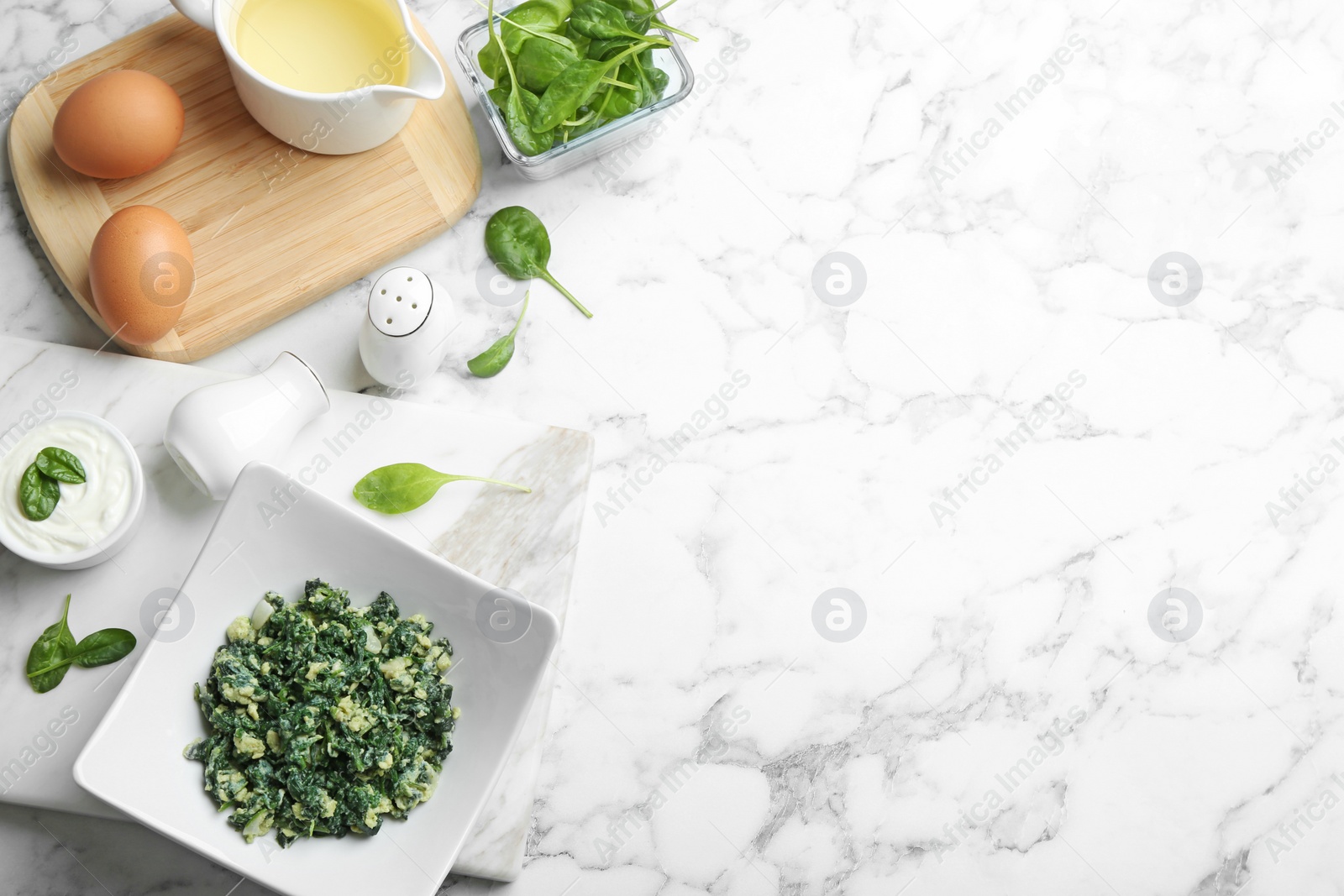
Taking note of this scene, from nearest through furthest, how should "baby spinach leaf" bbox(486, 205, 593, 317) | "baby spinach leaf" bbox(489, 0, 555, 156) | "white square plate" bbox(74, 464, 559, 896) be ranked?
"white square plate" bbox(74, 464, 559, 896) → "baby spinach leaf" bbox(489, 0, 555, 156) → "baby spinach leaf" bbox(486, 205, 593, 317)

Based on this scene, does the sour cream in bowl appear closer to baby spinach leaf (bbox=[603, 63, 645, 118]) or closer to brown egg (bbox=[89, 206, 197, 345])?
brown egg (bbox=[89, 206, 197, 345])

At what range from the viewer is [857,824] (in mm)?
1483

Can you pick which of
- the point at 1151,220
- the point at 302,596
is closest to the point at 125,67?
the point at 302,596

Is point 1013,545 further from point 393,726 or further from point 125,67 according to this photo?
point 125,67

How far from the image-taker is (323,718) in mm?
1166

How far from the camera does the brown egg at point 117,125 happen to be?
1.22 m

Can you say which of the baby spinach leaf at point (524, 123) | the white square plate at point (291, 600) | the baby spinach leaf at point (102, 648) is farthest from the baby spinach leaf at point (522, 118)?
the baby spinach leaf at point (102, 648)

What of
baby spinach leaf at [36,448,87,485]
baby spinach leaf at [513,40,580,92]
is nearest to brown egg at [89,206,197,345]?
baby spinach leaf at [36,448,87,485]

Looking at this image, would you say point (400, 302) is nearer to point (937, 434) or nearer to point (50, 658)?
point (50, 658)

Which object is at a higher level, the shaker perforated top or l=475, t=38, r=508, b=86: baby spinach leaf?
l=475, t=38, r=508, b=86: baby spinach leaf

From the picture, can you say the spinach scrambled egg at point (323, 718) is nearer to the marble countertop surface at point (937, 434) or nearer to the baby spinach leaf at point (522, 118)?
the marble countertop surface at point (937, 434)

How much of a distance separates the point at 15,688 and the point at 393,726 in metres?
0.56

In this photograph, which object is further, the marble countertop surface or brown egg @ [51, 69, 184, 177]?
the marble countertop surface

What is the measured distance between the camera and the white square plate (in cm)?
110
